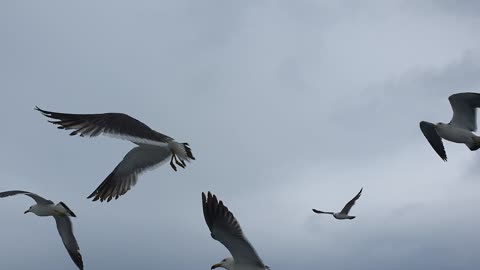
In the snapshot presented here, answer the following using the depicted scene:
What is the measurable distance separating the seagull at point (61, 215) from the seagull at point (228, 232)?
6.24 m

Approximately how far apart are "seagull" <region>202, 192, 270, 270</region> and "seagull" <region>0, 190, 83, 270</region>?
6242 mm

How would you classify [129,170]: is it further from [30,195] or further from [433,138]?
[433,138]

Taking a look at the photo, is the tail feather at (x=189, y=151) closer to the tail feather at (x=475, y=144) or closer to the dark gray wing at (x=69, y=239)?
the dark gray wing at (x=69, y=239)

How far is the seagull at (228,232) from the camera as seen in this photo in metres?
13.9

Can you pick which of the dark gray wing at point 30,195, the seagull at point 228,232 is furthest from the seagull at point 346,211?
the seagull at point 228,232

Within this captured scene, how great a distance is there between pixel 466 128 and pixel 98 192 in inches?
423

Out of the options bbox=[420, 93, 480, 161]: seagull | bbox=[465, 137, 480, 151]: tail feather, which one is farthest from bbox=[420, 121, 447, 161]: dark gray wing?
bbox=[465, 137, 480, 151]: tail feather

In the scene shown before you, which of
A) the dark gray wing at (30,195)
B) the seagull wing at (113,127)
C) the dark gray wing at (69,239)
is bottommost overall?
the dark gray wing at (69,239)

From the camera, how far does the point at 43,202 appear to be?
63.8 feet

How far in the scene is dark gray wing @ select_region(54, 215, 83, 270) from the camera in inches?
783

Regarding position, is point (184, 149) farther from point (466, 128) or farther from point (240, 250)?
point (466, 128)

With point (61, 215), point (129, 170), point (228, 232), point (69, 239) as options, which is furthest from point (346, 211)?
point (228, 232)

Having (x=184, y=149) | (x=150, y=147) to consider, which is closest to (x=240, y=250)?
(x=184, y=149)

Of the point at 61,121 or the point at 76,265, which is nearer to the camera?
the point at 61,121
